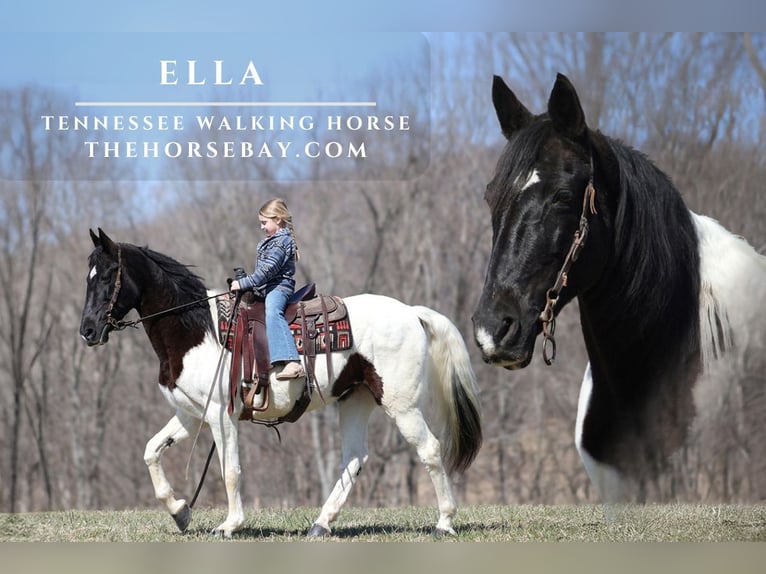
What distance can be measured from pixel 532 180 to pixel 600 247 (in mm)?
318

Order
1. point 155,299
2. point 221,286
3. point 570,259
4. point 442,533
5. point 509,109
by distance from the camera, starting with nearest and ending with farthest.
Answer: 1. point 570,259
2. point 509,109
3. point 442,533
4. point 155,299
5. point 221,286

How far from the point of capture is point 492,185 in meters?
3.17

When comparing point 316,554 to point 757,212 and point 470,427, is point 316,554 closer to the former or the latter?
point 470,427

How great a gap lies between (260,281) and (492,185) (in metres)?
2.84

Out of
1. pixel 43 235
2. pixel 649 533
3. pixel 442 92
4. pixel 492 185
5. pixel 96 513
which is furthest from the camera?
pixel 43 235

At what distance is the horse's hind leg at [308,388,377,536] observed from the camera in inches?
239

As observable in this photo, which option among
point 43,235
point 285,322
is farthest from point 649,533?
point 43,235

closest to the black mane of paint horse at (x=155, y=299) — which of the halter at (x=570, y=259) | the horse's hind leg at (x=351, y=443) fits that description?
the horse's hind leg at (x=351, y=443)

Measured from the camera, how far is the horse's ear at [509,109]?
3.25 m

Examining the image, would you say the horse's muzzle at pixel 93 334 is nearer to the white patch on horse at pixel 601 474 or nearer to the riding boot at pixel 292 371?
the riding boot at pixel 292 371

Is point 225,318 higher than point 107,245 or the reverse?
the reverse

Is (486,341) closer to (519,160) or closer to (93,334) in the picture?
(519,160)

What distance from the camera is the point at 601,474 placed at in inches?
133

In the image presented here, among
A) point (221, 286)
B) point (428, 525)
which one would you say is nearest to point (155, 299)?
point (428, 525)
